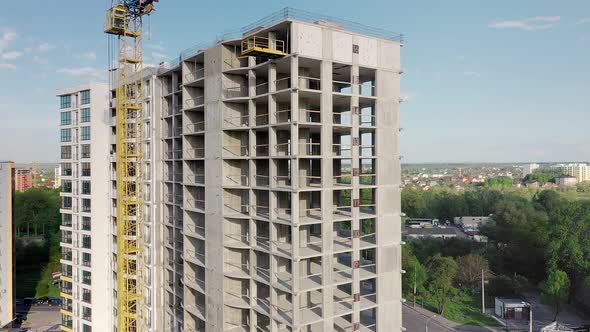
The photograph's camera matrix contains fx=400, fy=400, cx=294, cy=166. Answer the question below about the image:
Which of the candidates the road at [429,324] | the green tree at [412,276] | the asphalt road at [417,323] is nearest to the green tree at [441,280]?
the green tree at [412,276]

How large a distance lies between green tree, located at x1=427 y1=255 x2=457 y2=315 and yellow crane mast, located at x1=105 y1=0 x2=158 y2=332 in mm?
45031

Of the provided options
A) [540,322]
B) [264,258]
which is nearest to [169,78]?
[264,258]

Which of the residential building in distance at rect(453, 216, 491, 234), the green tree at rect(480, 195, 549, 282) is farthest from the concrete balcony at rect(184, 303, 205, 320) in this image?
the residential building in distance at rect(453, 216, 491, 234)

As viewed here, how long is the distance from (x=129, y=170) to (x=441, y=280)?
49380 mm

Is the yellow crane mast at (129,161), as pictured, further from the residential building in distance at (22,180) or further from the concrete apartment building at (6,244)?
the residential building in distance at (22,180)

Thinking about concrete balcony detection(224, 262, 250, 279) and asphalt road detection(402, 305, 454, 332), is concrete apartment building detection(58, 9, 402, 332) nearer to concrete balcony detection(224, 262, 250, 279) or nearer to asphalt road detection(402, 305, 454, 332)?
concrete balcony detection(224, 262, 250, 279)

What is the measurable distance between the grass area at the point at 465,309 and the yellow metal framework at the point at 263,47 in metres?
51.0

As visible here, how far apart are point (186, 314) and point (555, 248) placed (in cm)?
5758

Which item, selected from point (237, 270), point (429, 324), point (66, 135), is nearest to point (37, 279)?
point (66, 135)

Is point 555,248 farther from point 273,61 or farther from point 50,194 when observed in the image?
point 50,194

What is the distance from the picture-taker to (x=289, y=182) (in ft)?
91.7

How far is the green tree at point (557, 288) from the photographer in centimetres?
5578

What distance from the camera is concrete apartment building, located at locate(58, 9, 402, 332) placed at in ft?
80.1

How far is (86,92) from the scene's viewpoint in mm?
44781
